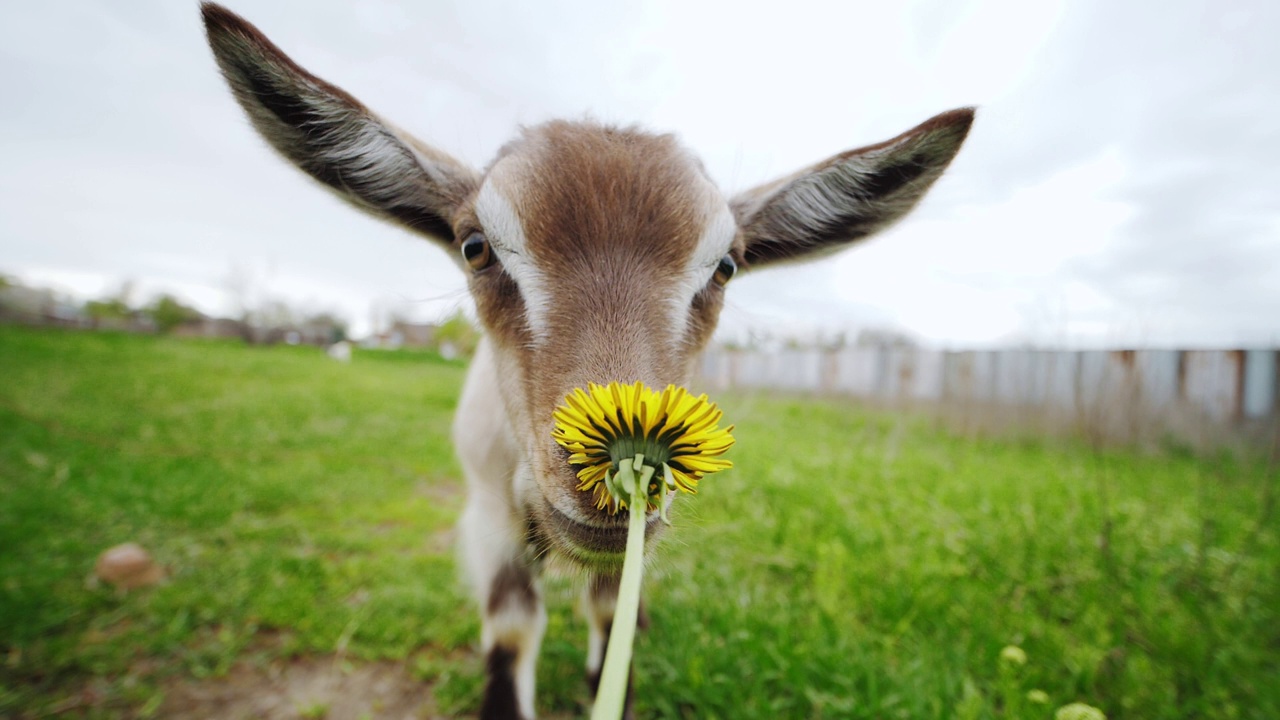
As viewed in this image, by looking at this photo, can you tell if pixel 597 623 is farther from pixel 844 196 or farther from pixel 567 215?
pixel 844 196

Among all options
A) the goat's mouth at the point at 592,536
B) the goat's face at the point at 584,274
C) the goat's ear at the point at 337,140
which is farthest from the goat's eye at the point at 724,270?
the goat's ear at the point at 337,140

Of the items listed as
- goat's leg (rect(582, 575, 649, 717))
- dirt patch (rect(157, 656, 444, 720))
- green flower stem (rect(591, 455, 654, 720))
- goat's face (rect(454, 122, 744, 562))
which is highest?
goat's face (rect(454, 122, 744, 562))

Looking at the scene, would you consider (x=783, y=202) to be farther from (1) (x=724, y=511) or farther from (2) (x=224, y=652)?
(2) (x=224, y=652)

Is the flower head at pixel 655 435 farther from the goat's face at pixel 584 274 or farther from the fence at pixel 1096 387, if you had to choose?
the fence at pixel 1096 387

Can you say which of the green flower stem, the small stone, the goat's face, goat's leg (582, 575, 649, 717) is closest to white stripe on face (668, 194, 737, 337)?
the goat's face

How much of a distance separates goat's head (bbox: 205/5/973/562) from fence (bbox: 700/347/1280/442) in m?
1.75

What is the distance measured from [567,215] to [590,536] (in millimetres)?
973

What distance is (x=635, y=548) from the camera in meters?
0.75

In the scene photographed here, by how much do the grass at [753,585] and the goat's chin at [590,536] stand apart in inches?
8.9

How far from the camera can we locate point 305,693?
2.58 meters

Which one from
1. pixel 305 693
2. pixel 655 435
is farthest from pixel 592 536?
pixel 305 693

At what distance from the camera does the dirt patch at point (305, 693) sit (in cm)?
245

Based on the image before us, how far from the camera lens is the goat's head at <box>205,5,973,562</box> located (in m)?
1.42

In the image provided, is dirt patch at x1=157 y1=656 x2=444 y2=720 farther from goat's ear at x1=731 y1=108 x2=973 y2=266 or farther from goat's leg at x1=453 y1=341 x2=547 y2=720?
goat's ear at x1=731 y1=108 x2=973 y2=266
